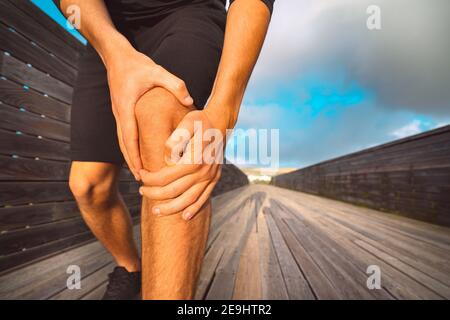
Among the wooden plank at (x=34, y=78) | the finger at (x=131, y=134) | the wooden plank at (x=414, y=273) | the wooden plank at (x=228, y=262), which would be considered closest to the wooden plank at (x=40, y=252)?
the wooden plank at (x=34, y=78)

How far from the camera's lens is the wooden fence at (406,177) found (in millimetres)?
3078

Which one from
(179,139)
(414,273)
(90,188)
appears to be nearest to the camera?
(179,139)

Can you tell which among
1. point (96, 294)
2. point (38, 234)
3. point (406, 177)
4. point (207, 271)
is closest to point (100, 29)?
point (96, 294)

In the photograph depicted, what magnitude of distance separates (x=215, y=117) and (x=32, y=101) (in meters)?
1.72

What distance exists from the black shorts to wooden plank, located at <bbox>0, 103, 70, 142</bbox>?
689 mm

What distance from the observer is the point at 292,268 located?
152 cm

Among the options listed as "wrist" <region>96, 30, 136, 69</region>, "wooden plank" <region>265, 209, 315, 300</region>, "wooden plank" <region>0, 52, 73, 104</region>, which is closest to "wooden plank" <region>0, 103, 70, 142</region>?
"wooden plank" <region>0, 52, 73, 104</region>

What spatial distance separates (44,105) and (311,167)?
427 inches

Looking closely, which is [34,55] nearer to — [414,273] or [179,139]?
[179,139]

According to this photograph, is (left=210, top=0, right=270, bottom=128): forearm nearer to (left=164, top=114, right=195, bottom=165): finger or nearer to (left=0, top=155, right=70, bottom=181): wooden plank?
(left=164, top=114, right=195, bottom=165): finger

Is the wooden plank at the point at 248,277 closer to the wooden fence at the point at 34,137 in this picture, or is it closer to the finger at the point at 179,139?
the finger at the point at 179,139

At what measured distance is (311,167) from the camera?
1088cm
